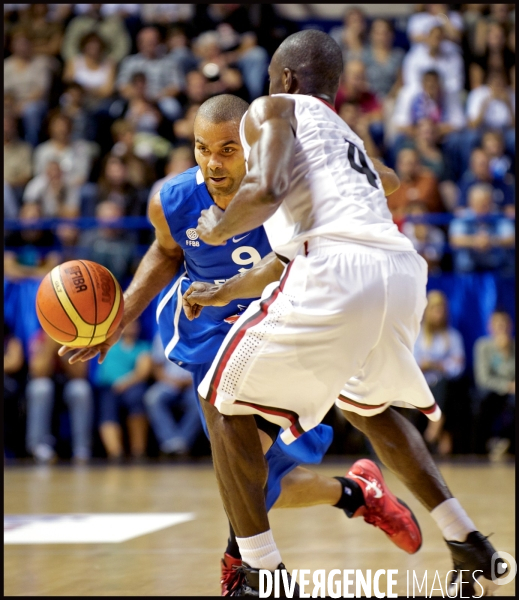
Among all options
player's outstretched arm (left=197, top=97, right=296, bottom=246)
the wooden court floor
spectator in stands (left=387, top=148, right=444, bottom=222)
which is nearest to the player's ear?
player's outstretched arm (left=197, top=97, right=296, bottom=246)

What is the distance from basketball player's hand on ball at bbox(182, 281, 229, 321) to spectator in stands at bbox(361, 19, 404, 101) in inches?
330

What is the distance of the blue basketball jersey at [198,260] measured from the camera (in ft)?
12.0

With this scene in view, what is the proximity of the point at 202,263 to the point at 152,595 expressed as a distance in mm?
1294

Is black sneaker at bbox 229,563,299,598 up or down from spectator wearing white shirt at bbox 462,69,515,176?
down

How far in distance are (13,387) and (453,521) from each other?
671 centimetres

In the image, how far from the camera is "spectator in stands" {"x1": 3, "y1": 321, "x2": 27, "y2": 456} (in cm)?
905

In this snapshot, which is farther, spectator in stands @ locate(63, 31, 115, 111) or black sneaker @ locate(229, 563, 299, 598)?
spectator in stands @ locate(63, 31, 115, 111)

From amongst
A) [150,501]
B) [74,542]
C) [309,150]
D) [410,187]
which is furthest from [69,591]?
[410,187]

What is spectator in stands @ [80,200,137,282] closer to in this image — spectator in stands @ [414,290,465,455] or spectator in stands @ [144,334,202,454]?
spectator in stands @ [144,334,202,454]

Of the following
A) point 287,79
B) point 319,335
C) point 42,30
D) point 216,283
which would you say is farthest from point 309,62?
point 42,30

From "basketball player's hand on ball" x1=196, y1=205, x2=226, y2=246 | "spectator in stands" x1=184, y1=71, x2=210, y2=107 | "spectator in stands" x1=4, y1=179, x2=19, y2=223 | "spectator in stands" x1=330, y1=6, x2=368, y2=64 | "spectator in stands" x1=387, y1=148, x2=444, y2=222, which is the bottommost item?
"spectator in stands" x1=4, y1=179, x2=19, y2=223

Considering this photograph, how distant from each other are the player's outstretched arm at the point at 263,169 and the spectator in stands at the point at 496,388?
598cm

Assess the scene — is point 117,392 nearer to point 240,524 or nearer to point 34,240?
point 34,240

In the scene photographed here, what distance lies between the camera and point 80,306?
3.47m
